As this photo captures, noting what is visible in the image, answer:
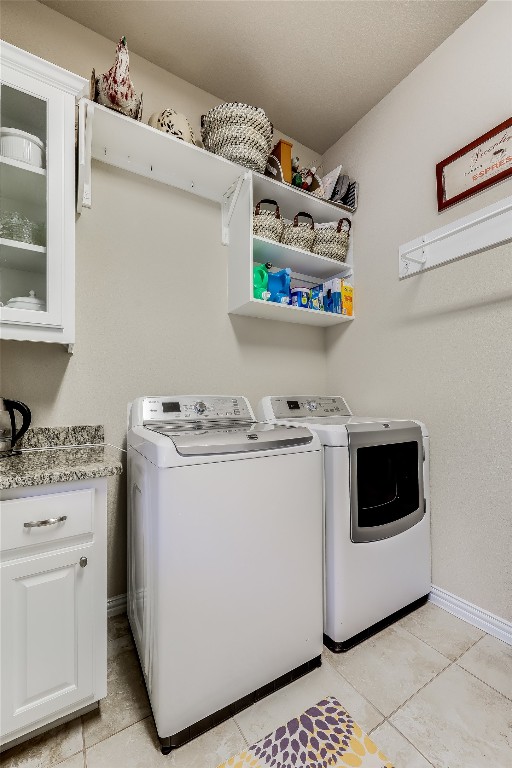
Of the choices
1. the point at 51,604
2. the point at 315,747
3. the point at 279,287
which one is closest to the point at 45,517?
the point at 51,604

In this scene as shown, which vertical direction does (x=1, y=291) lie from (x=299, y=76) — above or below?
below

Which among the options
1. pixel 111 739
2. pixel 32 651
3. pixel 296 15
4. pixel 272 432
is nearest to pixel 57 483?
pixel 32 651

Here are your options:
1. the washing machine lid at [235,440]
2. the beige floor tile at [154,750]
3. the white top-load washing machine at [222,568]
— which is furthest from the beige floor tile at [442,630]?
the washing machine lid at [235,440]

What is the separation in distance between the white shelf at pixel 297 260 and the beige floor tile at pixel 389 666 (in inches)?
78.8

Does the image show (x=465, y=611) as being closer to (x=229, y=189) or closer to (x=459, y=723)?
(x=459, y=723)

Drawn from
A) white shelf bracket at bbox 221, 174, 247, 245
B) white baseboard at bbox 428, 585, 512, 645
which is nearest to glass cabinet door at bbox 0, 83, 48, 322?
white shelf bracket at bbox 221, 174, 247, 245

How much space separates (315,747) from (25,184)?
2.15 meters

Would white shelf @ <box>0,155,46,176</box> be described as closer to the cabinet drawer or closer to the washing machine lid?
the washing machine lid

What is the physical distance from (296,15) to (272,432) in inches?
77.8

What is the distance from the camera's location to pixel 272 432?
4.21 ft

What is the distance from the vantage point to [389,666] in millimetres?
1360

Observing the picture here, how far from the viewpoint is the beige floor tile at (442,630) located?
4.81ft

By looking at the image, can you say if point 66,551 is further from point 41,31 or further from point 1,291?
point 41,31

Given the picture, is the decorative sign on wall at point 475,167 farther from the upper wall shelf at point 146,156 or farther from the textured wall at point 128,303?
the textured wall at point 128,303
